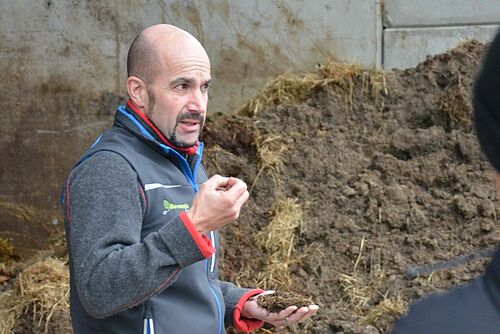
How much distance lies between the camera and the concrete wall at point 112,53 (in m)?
6.83

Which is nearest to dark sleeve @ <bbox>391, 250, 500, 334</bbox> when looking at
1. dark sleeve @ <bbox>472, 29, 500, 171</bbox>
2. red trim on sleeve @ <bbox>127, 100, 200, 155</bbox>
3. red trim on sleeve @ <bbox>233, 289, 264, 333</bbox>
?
dark sleeve @ <bbox>472, 29, 500, 171</bbox>

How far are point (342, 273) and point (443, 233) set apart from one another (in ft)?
2.10

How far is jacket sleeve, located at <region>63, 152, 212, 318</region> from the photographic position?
2.79 m

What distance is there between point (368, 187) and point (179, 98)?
263 cm

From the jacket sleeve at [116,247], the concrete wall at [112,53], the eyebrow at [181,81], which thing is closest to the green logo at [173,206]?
the jacket sleeve at [116,247]

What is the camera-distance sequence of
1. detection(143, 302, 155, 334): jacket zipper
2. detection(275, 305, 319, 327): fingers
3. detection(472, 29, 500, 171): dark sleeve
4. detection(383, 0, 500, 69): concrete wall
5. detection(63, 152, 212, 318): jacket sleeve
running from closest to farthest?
1. detection(472, 29, 500, 171): dark sleeve
2. detection(63, 152, 212, 318): jacket sleeve
3. detection(143, 302, 155, 334): jacket zipper
4. detection(275, 305, 319, 327): fingers
5. detection(383, 0, 500, 69): concrete wall

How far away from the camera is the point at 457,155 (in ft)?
19.4

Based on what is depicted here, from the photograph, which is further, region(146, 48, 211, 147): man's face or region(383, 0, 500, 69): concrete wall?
region(383, 0, 500, 69): concrete wall

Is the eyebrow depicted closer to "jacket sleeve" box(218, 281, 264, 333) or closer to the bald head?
the bald head

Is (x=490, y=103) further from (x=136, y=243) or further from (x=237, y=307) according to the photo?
(x=237, y=307)

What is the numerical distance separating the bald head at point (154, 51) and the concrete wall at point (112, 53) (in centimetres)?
355

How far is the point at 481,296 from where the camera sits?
5.28 ft

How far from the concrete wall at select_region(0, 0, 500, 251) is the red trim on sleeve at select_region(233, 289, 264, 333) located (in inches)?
140

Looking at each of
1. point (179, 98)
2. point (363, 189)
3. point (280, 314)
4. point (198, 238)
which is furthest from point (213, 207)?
point (363, 189)
